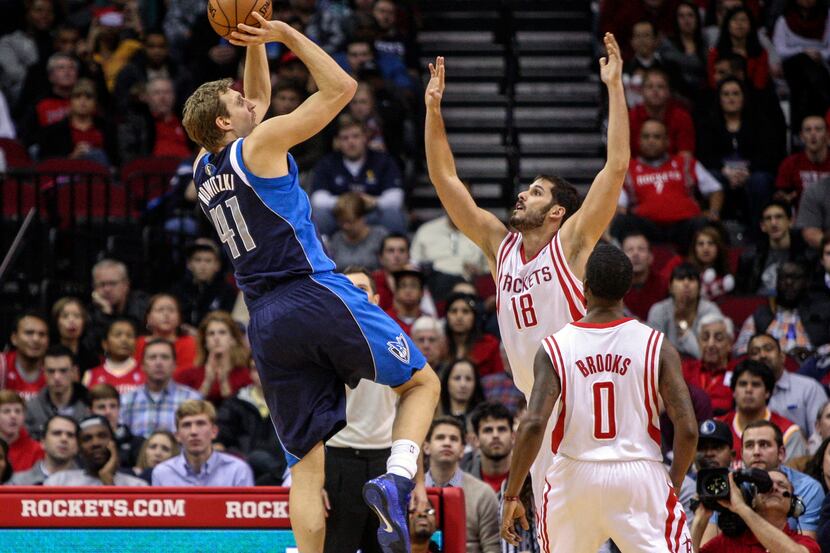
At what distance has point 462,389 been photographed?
422 inches

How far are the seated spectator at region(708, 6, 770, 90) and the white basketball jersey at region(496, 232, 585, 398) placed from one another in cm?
844

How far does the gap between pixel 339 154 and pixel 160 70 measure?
119 inches

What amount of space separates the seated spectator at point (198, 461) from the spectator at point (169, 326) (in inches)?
78.4

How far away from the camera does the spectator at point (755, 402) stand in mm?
9836

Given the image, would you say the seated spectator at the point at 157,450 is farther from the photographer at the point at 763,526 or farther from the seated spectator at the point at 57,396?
the photographer at the point at 763,526

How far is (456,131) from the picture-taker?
15.7 m

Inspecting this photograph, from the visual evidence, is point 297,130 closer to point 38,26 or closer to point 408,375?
point 408,375

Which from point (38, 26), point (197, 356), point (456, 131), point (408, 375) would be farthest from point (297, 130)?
point (38, 26)

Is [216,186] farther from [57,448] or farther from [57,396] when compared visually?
[57,396]

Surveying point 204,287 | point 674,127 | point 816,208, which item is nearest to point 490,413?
point 204,287

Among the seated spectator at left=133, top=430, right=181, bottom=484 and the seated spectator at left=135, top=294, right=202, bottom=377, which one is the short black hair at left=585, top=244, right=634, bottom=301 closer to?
A: the seated spectator at left=133, top=430, right=181, bottom=484

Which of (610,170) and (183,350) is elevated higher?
(610,170)

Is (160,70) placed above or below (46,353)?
above

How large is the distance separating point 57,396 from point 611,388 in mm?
6288
